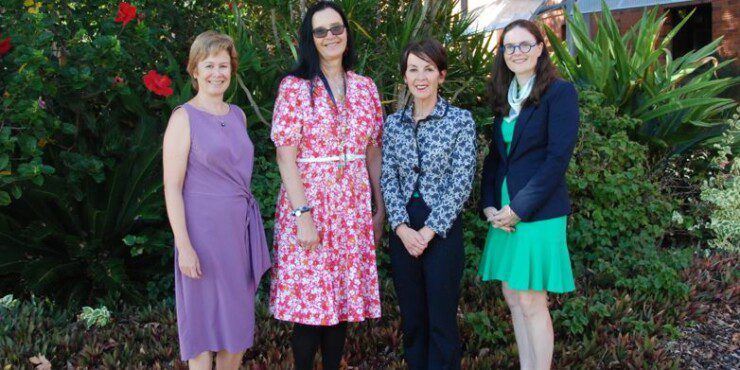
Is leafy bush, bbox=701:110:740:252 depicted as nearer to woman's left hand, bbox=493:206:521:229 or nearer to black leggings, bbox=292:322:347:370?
woman's left hand, bbox=493:206:521:229

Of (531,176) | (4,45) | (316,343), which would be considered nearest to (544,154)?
(531,176)

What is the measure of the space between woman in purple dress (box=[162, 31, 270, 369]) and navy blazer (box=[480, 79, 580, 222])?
1194mm

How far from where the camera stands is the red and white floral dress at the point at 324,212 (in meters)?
3.06

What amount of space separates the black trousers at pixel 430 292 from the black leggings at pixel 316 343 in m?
0.32

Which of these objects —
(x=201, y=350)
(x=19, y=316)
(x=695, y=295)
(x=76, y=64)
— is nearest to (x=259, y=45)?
(x=76, y=64)

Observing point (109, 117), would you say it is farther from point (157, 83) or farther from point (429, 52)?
point (429, 52)

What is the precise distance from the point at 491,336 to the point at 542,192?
130 centimetres

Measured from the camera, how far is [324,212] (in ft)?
10.2

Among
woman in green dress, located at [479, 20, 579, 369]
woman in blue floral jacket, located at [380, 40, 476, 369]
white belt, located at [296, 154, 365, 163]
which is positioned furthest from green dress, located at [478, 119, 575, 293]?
white belt, located at [296, 154, 365, 163]

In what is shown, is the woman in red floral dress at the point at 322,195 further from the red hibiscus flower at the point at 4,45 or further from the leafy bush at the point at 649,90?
the leafy bush at the point at 649,90

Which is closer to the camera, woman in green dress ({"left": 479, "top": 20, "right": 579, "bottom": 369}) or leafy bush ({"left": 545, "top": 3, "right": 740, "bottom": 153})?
woman in green dress ({"left": 479, "top": 20, "right": 579, "bottom": 369})

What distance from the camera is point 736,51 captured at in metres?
11.9

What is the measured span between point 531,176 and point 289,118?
1.10 metres

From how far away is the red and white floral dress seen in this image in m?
3.06
